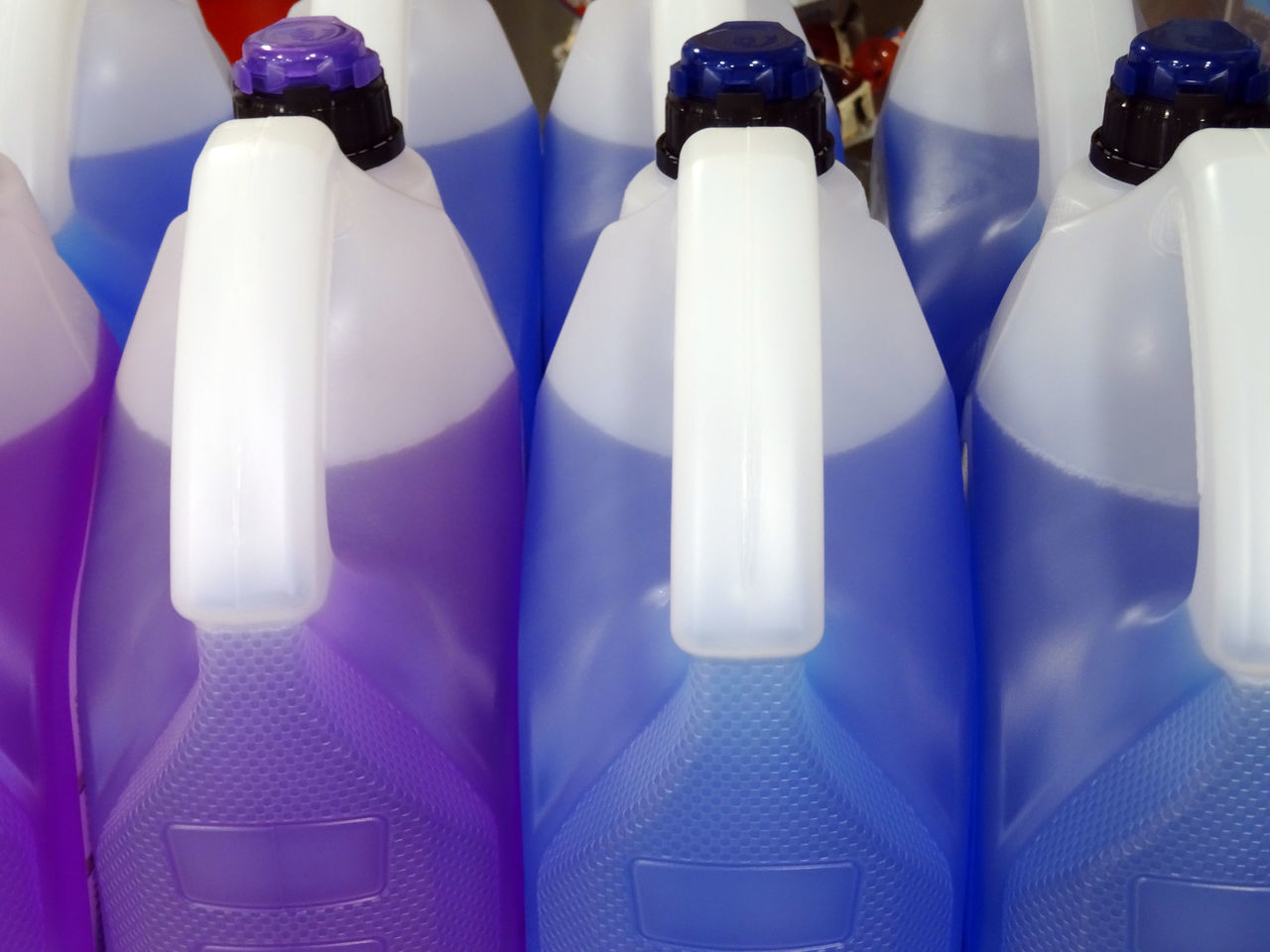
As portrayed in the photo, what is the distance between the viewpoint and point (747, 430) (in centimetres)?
40

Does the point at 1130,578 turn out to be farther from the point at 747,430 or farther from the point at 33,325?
the point at 33,325

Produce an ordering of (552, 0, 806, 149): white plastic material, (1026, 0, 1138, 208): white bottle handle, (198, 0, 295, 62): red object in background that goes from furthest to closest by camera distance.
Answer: (198, 0, 295, 62): red object in background
(552, 0, 806, 149): white plastic material
(1026, 0, 1138, 208): white bottle handle

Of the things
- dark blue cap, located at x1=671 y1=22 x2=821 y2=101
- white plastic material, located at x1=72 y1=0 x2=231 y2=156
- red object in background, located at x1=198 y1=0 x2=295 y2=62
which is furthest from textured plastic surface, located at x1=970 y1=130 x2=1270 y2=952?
red object in background, located at x1=198 y1=0 x2=295 y2=62

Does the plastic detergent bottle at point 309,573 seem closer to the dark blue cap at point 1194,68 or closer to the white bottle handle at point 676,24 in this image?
the white bottle handle at point 676,24

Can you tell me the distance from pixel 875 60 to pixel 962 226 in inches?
19.3

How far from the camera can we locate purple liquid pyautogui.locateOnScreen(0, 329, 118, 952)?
1.64 ft

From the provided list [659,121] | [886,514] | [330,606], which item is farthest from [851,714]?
[659,121]

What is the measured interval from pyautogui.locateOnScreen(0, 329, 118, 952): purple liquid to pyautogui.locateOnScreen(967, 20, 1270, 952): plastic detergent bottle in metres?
0.37

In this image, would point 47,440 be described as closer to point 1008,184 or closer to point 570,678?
point 570,678

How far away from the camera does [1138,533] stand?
19.2 inches

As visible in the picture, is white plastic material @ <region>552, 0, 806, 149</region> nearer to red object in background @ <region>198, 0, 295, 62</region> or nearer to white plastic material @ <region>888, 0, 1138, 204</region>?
white plastic material @ <region>888, 0, 1138, 204</region>

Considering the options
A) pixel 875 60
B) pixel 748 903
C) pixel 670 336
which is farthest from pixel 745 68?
pixel 875 60

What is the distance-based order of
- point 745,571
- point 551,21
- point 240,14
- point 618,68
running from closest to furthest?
point 745,571, point 618,68, point 240,14, point 551,21

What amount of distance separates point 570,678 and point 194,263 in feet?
0.67
